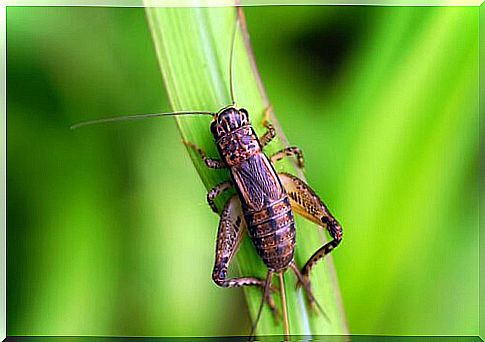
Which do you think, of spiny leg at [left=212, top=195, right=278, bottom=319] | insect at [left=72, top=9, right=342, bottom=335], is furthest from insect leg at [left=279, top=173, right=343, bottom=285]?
spiny leg at [left=212, top=195, right=278, bottom=319]

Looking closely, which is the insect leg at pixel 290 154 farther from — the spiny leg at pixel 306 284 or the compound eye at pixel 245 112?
the spiny leg at pixel 306 284

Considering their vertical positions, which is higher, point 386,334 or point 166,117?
point 166,117

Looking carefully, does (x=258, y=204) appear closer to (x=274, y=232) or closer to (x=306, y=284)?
(x=274, y=232)

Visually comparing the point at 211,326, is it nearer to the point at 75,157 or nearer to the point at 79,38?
the point at 75,157

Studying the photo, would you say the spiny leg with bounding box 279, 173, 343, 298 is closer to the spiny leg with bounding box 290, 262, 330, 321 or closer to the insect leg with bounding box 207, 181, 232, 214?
the spiny leg with bounding box 290, 262, 330, 321

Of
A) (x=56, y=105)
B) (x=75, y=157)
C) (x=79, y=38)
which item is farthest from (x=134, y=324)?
(x=79, y=38)

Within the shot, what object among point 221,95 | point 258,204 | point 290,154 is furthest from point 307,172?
point 221,95
